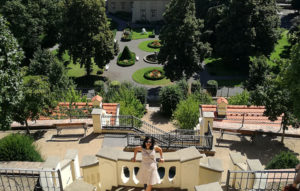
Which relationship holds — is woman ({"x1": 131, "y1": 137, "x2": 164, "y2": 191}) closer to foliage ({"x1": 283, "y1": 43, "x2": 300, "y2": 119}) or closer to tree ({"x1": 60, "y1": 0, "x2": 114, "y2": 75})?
foliage ({"x1": 283, "y1": 43, "x2": 300, "y2": 119})

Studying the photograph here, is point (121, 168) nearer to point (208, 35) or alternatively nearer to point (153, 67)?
point (153, 67)

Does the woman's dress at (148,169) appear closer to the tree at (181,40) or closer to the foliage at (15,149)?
the foliage at (15,149)

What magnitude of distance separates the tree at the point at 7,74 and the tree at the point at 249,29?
31084 mm

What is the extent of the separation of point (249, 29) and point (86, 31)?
19.4 m

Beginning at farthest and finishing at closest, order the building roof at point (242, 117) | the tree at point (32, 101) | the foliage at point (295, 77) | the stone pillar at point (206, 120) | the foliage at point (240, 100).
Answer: the foliage at point (240, 100)
the building roof at point (242, 117)
the tree at point (32, 101)
the stone pillar at point (206, 120)
the foliage at point (295, 77)

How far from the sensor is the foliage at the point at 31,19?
39.5m

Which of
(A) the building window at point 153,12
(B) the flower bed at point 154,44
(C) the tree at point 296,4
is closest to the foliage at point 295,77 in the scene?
(B) the flower bed at point 154,44

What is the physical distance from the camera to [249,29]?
38469mm

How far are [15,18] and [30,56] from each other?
25.5ft

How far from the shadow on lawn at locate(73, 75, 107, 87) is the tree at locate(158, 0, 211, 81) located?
30.9 feet

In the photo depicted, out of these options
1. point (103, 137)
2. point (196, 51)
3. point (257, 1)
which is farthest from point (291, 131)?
point (257, 1)

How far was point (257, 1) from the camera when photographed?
128ft

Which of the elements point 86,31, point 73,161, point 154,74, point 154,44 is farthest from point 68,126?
point 154,44

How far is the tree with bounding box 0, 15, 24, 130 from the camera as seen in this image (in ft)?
40.8
